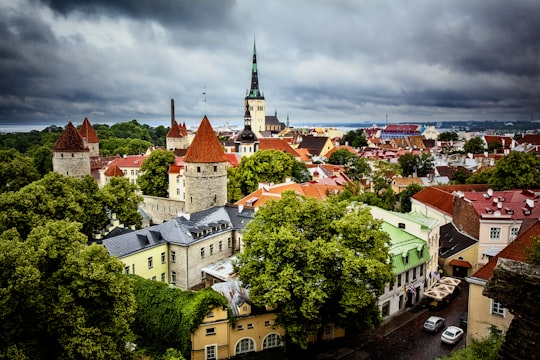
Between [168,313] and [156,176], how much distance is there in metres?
31.0

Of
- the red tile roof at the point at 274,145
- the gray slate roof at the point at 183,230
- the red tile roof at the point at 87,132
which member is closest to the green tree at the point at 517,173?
the gray slate roof at the point at 183,230

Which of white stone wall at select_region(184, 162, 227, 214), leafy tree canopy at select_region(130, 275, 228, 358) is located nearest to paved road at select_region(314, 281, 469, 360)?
leafy tree canopy at select_region(130, 275, 228, 358)

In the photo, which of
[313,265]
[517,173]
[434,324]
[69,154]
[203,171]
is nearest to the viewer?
[313,265]

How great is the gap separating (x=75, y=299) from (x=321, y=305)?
1019cm

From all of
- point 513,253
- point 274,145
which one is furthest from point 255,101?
point 513,253

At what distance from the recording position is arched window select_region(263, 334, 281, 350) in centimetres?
2119

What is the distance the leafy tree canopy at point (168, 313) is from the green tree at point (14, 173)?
29960 mm

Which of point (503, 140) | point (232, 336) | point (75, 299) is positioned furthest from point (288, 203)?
point (503, 140)

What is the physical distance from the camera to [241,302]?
2075 centimetres

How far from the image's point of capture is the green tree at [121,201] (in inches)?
1286

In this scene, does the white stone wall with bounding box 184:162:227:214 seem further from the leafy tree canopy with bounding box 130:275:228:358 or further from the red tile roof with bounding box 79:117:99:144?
the red tile roof with bounding box 79:117:99:144

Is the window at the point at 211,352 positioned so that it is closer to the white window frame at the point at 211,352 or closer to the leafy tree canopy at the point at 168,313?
the white window frame at the point at 211,352

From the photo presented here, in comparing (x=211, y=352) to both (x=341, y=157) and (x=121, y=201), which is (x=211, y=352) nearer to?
(x=121, y=201)

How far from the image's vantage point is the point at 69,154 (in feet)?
148
